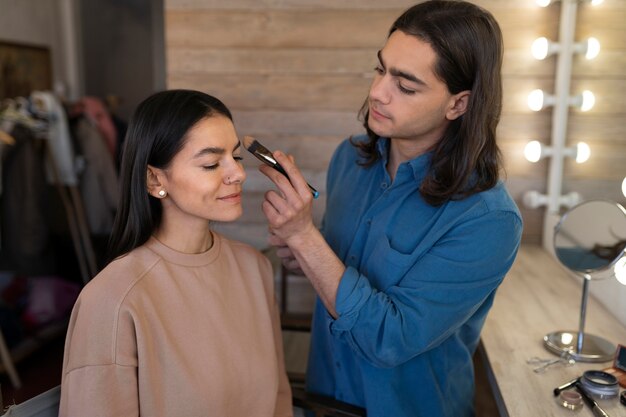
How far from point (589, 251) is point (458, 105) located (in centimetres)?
61

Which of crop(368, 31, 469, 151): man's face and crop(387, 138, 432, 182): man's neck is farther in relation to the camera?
crop(387, 138, 432, 182): man's neck

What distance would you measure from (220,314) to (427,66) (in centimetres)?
68

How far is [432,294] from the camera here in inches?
46.4

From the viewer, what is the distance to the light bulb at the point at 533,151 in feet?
7.74

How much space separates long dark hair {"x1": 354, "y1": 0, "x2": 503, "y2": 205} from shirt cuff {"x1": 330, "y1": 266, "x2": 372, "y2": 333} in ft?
0.77

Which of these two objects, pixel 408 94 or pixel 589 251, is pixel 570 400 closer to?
pixel 589 251

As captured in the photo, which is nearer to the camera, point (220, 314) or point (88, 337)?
point (88, 337)

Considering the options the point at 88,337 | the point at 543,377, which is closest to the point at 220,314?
the point at 88,337

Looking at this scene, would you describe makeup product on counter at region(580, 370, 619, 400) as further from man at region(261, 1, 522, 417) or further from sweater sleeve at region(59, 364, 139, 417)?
sweater sleeve at region(59, 364, 139, 417)

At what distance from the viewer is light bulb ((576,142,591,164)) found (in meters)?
2.28

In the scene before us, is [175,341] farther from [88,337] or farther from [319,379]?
[319,379]

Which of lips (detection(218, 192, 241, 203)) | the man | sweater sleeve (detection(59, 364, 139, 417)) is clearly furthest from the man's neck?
sweater sleeve (detection(59, 364, 139, 417))

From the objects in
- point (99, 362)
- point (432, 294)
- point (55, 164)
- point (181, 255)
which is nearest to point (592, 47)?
point (432, 294)

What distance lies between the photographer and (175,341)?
116 centimetres
